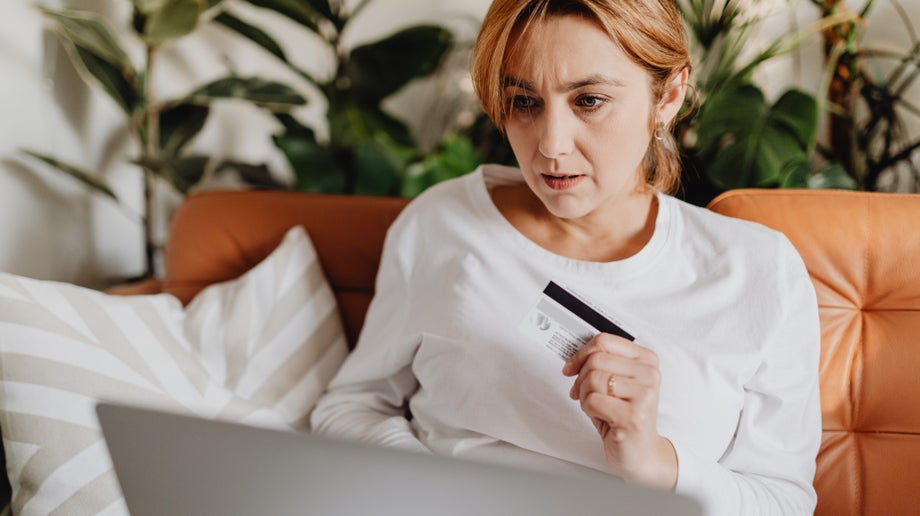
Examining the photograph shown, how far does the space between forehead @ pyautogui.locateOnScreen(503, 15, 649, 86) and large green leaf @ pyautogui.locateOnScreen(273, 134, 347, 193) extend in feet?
2.78

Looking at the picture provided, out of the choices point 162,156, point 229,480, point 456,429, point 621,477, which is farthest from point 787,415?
point 162,156

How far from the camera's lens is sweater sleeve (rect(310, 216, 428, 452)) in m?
1.13

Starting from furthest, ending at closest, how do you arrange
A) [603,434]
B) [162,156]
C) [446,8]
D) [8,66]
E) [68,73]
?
1. [446,8]
2. [162,156]
3. [68,73]
4. [8,66]
5. [603,434]

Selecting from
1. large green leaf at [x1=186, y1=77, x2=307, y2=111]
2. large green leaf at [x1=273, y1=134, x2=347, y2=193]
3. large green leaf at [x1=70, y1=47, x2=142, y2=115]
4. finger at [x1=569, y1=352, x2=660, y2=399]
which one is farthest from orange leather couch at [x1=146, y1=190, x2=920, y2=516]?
large green leaf at [x1=70, y1=47, x2=142, y2=115]

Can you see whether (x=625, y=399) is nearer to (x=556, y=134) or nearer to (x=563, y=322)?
(x=563, y=322)

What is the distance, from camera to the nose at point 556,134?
0.95 metres

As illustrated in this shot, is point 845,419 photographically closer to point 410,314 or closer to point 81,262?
point 410,314

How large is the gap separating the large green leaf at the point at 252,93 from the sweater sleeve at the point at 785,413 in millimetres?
1126

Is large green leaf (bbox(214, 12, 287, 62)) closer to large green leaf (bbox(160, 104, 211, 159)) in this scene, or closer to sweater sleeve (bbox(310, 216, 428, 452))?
large green leaf (bbox(160, 104, 211, 159))

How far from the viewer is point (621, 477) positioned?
95cm

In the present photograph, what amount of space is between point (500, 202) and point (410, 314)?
228mm

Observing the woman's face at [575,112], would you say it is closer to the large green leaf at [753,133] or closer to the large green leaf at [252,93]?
the large green leaf at [753,133]

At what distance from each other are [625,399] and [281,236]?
0.77m

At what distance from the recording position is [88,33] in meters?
1.44
